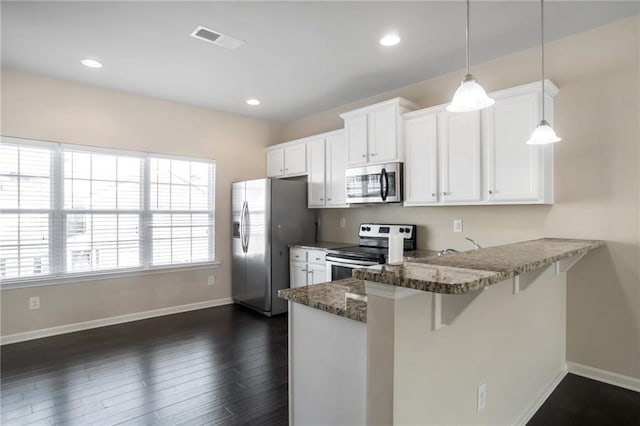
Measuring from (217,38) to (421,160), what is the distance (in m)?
2.12

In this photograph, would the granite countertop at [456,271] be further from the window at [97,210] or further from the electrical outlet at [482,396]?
the window at [97,210]

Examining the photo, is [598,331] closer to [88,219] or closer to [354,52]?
[354,52]

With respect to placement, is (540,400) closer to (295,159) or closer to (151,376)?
(151,376)

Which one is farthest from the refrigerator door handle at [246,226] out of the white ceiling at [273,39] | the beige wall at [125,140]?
the white ceiling at [273,39]

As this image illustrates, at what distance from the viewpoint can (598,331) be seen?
2.79m

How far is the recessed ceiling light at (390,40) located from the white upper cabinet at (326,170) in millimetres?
1496

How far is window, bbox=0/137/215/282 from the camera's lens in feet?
11.8

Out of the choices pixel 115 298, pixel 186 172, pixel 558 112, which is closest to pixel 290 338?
pixel 558 112

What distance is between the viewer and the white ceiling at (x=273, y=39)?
2488 millimetres

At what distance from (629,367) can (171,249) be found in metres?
4.68

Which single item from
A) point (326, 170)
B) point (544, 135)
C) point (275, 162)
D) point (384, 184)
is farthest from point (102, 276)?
point (544, 135)

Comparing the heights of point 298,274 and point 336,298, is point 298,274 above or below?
below

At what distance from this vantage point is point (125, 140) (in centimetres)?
423

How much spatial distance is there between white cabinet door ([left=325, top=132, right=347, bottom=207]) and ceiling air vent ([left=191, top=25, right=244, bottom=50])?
1.77 meters
